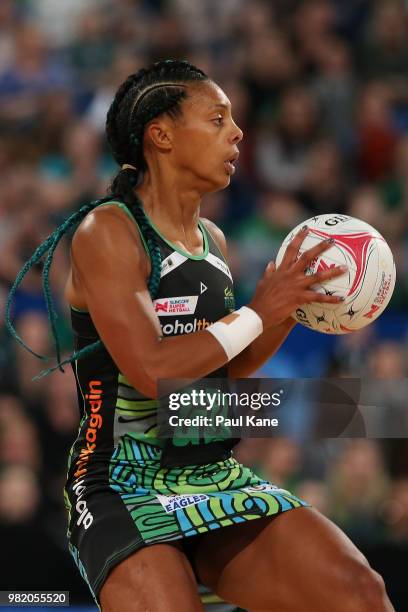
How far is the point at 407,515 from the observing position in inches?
167

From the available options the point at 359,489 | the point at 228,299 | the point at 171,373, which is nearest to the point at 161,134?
the point at 228,299

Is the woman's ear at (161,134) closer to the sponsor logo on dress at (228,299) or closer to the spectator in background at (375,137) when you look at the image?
the sponsor logo on dress at (228,299)

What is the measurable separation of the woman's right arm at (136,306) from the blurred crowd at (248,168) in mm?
1695

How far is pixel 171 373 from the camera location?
221 cm

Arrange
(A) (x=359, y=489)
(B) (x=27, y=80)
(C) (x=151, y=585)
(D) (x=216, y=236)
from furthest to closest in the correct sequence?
(B) (x=27, y=80) < (A) (x=359, y=489) < (D) (x=216, y=236) < (C) (x=151, y=585)

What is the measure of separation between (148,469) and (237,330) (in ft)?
1.43

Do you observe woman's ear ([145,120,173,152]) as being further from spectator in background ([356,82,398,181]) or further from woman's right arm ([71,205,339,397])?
spectator in background ([356,82,398,181])

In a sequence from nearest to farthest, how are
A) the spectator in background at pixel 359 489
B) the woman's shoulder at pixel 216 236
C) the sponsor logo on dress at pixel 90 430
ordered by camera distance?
the sponsor logo on dress at pixel 90 430 → the woman's shoulder at pixel 216 236 → the spectator in background at pixel 359 489

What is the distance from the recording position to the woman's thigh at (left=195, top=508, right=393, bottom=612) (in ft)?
7.39

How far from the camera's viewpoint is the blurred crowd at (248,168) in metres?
4.31

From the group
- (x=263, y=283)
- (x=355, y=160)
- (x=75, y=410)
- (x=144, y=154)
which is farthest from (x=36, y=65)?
(x=263, y=283)

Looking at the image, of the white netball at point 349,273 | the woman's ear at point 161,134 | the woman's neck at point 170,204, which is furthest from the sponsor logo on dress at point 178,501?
the woman's ear at point 161,134

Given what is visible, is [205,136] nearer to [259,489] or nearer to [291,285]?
[291,285]

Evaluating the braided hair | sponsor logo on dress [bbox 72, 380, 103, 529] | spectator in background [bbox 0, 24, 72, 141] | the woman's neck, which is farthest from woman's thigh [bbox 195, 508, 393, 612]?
spectator in background [bbox 0, 24, 72, 141]
